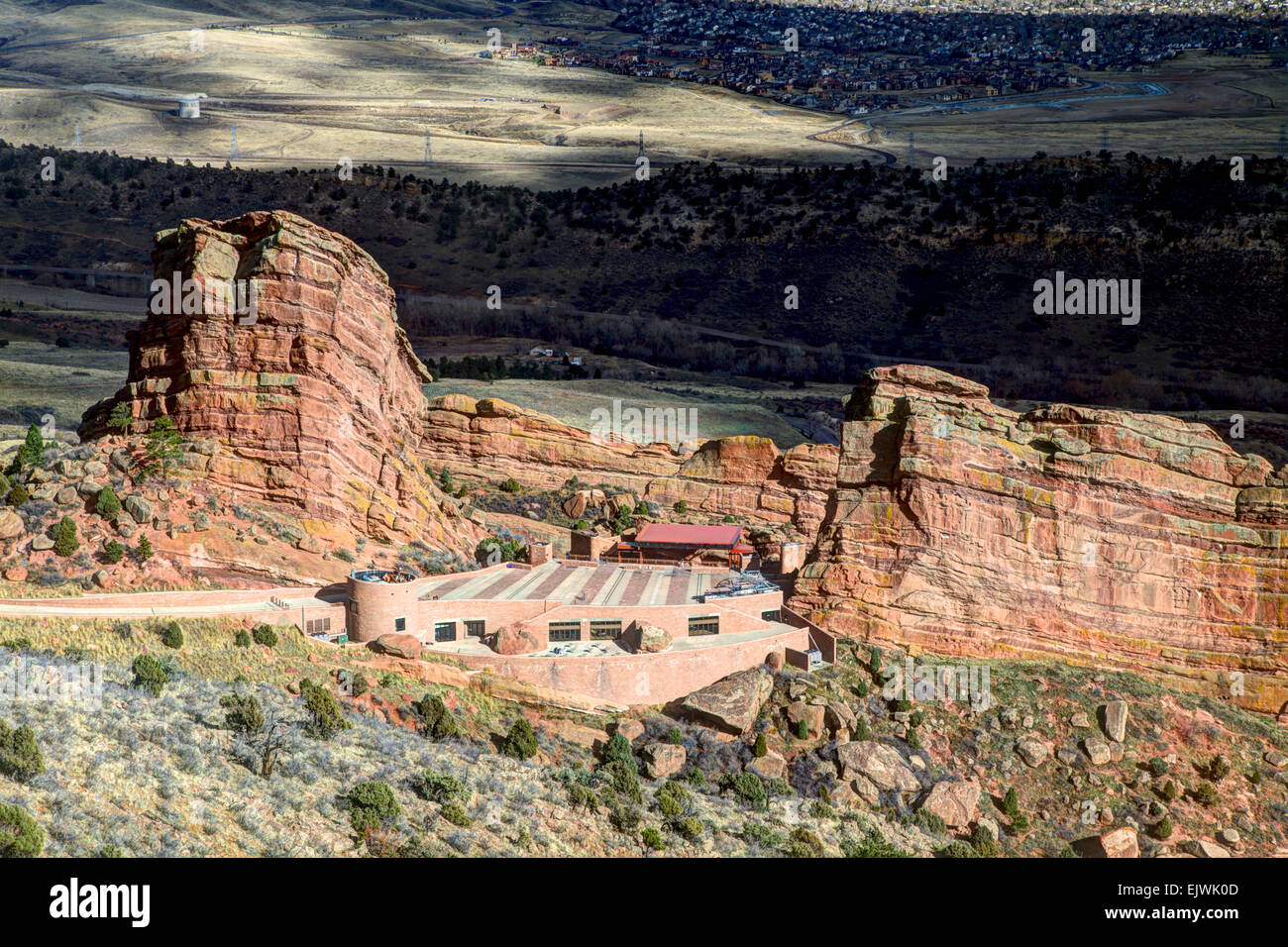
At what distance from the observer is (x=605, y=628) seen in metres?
44.2

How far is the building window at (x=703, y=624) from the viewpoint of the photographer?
4497 centimetres

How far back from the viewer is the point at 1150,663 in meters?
45.8

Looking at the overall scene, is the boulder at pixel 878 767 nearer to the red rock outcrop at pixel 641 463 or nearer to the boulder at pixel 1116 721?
the boulder at pixel 1116 721

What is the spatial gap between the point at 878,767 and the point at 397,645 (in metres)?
14.7

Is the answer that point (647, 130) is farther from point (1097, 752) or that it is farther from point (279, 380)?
point (1097, 752)

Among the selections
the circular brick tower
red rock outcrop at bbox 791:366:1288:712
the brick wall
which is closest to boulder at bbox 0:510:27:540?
the circular brick tower

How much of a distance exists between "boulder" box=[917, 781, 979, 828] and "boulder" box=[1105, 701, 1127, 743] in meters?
5.82

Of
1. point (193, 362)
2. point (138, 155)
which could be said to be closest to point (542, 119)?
point (138, 155)

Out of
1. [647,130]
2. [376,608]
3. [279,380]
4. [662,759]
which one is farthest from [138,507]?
[647,130]

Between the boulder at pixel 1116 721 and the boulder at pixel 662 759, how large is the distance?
45.9 feet

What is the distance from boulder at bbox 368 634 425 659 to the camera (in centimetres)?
3997

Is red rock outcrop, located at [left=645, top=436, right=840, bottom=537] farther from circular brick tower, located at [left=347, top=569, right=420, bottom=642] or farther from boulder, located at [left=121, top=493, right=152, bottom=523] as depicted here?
boulder, located at [left=121, top=493, right=152, bottom=523]

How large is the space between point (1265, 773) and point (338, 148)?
158 metres
